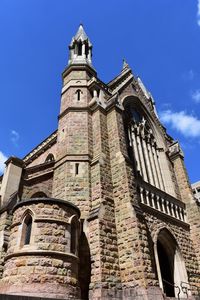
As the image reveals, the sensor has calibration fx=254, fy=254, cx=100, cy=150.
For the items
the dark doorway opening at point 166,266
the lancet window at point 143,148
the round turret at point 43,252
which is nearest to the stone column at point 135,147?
the lancet window at point 143,148

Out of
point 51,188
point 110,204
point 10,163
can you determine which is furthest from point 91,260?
A: point 10,163

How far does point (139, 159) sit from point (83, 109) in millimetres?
5195

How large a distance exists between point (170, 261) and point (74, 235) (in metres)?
6.88

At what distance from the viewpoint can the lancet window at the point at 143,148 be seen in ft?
56.4

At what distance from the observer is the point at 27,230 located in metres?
8.86

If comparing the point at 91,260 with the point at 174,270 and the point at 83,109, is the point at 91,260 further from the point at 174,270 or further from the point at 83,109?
the point at 83,109

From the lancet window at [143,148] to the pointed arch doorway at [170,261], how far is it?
418 centimetres

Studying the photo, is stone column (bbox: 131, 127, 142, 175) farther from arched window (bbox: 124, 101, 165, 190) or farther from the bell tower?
the bell tower

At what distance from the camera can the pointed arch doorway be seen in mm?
12828

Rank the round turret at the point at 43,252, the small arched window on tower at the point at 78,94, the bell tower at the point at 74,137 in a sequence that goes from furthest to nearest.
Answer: the small arched window on tower at the point at 78,94
the bell tower at the point at 74,137
the round turret at the point at 43,252

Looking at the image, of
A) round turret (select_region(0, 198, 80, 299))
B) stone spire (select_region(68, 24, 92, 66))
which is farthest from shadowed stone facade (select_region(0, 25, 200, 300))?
stone spire (select_region(68, 24, 92, 66))

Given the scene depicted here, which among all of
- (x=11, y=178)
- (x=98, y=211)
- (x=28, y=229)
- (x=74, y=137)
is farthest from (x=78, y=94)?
(x=28, y=229)

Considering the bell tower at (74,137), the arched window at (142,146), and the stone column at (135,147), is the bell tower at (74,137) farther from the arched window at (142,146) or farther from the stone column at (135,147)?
the stone column at (135,147)

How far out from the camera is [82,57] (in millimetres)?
20734
